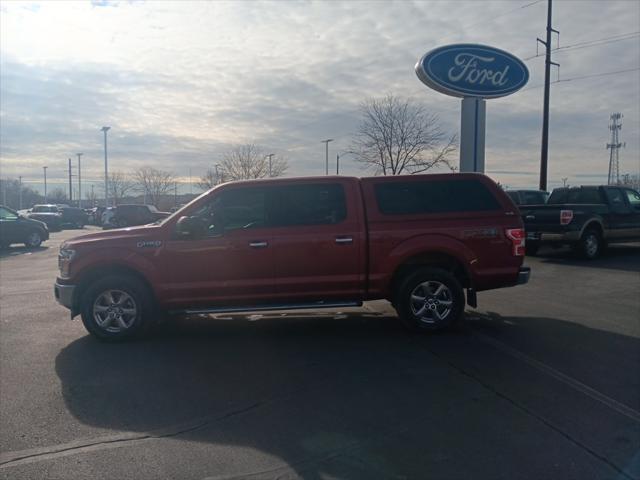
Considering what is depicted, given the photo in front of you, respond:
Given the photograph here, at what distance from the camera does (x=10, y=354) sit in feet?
21.8

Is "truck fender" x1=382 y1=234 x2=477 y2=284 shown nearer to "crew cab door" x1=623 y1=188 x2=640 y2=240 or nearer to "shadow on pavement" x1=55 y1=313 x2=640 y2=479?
"shadow on pavement" x1=55 y1=313 x2=640 y2=479

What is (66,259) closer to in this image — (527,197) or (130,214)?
(527,197)

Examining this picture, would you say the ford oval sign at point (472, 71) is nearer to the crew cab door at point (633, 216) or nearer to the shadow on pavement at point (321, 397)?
the crew cab door at point (633, 216)

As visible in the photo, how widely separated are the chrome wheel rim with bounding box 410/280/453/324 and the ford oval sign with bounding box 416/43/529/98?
7.56 metres

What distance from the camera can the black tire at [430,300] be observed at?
7148mm

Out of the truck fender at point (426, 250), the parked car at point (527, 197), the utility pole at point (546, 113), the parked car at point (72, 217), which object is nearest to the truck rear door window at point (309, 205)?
the truck fender at point (426, 250)

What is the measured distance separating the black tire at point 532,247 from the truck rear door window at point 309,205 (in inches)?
371

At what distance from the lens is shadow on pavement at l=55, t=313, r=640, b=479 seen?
3920 mm

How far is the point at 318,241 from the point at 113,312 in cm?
271

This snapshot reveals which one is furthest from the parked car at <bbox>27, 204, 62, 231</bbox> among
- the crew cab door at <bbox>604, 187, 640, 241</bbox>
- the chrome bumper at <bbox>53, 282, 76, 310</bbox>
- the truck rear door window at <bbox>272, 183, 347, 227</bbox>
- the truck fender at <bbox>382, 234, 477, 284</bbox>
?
the truck fender at <bbox>382, 234, 477, 284</bbox>

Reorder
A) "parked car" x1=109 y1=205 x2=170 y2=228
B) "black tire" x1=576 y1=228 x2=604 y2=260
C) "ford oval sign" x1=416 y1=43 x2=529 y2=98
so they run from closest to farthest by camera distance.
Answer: "ford oval sign" x1=416 y1=43 x2=529 y2=98
"black tire" x1=576 y1=228 x2=604 y2=260
"parked car" x1=109 y1=205 x2=170 y2=228

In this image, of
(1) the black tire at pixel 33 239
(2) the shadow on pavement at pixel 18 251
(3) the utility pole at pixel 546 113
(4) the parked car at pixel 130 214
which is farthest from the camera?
(4) the parked car at pixel 130 214

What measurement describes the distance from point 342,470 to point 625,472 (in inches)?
72.4

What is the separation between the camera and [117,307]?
7055 millimetres
